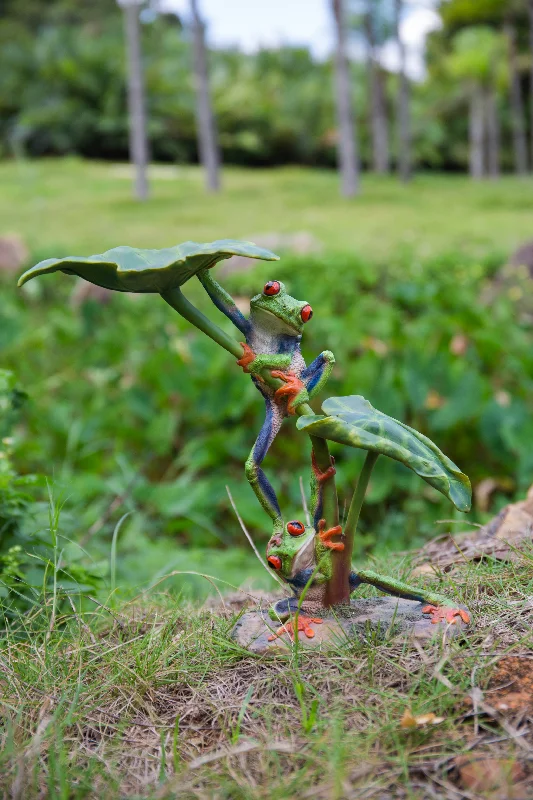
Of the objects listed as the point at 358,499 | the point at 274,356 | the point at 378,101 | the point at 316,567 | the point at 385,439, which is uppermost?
the point at 378,101

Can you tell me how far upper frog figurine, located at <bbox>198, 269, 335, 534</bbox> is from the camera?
51.4 inches

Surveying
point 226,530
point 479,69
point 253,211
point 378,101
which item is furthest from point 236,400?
point 479,69

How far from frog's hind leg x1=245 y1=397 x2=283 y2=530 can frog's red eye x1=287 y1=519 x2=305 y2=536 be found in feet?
0.12

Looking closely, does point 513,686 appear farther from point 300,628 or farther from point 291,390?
point 291,390

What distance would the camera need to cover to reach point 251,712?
1.24 meters

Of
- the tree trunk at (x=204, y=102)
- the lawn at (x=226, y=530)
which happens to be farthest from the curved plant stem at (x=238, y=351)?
the tree trunk at (x=204, y=102)

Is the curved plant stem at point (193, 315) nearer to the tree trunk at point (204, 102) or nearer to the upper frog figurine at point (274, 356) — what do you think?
the upper frog figurine at point (274, 356)

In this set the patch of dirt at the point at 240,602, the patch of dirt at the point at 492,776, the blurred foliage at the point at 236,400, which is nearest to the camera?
the patch of dirt at the point at 492,776

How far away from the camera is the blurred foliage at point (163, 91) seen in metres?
Result: 18.1

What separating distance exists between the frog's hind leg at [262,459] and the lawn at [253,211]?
17.6ft

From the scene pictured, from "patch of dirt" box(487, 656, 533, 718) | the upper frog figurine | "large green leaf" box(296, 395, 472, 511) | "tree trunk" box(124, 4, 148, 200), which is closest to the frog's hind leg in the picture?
the upper frog figurine

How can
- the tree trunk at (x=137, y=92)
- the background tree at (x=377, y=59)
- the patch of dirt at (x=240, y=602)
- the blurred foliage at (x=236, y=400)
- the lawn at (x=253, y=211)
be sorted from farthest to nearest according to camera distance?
the background tree at (x=377, y=59), the tree trunk at (x=137, y=92), the lawn at (x=253, y=211), the blurred foliage at (x=236, y=400), the patch of dirt at (x=240, y=602)

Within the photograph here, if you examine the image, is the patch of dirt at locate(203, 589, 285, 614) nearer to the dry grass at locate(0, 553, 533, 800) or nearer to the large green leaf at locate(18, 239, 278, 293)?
the dry grass at locate(0, 553, 533, 800)

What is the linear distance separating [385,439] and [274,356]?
0.25 meters
